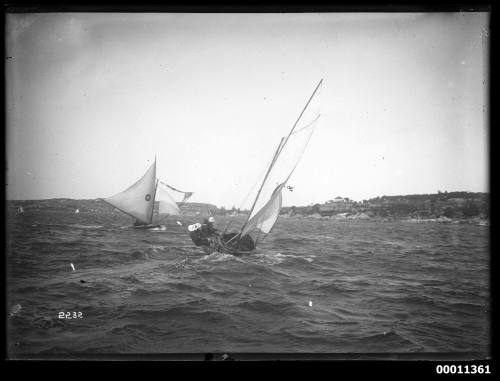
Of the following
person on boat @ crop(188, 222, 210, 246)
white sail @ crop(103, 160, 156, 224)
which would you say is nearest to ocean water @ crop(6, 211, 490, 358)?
person on boat @ crop(188, 222, 210, 246)

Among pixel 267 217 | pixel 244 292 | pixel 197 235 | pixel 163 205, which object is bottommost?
pixel 244 292

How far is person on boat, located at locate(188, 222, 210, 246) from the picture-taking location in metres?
3.09

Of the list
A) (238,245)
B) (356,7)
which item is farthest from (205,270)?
(356,7)

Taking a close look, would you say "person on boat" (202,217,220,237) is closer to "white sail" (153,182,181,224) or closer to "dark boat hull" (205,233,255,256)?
"dark boat hull" (205,233,255,256)

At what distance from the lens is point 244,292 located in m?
3.06

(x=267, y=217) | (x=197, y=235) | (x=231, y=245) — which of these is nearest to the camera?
(x=197, y=235)

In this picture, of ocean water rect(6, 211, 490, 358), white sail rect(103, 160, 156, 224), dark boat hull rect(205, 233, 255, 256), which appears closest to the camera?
ocean water rect(6, 211, 490, 358)

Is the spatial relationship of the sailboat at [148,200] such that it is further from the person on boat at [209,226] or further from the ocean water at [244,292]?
the person on boat at [209,226]

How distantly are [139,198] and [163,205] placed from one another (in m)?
0.34

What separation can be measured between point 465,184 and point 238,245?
2.97 m

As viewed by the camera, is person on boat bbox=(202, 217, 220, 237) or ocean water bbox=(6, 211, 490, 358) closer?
ocean water bbox=(6, 211, 490, 358)

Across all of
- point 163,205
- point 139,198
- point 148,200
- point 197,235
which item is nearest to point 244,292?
point 197,235

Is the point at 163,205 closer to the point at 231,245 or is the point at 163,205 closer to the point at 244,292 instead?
the point at 231,245

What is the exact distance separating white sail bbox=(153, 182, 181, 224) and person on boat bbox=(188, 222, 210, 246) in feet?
0.88
